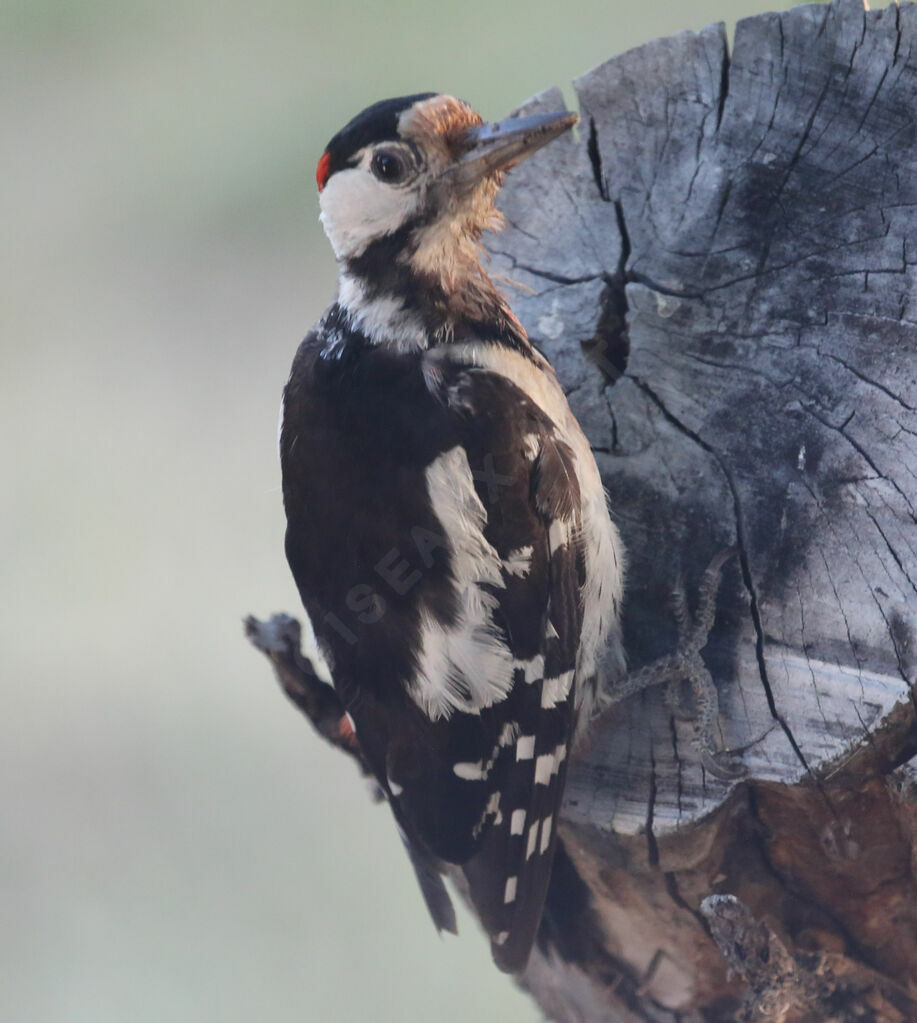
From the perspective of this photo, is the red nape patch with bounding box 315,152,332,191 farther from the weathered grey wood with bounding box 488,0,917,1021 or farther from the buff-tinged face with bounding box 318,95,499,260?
the weathered grey wood with bounding box 488,0,917,1021

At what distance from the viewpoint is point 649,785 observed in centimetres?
142

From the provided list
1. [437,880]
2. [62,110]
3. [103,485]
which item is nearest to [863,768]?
[437,880]

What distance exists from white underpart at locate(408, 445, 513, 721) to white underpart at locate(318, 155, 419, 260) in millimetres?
324

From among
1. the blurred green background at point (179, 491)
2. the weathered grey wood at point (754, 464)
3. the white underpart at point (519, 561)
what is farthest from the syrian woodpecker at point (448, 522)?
the blurred green background at point (179, 491)

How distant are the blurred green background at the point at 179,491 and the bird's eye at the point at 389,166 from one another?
1.52 metres

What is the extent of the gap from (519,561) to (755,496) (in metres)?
0.32

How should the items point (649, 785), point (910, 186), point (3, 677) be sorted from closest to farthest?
point (649, 785) → point (910, 186) → point (3, 677)

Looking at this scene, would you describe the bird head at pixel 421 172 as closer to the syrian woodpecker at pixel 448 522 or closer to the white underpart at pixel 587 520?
the syrian woodpecker at pixel 448 522

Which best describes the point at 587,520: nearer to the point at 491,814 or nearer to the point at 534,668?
the point at 534,668


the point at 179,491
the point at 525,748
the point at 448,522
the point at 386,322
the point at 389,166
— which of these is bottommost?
the point at 525,748

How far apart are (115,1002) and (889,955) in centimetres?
192

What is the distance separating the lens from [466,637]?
4.96 feet

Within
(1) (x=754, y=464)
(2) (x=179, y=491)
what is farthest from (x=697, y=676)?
(2) (x=179, y=491)

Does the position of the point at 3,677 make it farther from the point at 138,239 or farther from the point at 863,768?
the point at 863,768
